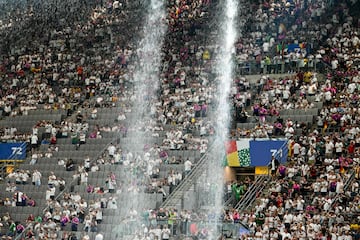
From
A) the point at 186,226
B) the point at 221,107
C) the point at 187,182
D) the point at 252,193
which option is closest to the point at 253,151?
the point at 252,193

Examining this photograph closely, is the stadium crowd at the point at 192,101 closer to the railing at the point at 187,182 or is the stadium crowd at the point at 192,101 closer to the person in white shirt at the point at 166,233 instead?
the person in white shirt at the point at 166,233

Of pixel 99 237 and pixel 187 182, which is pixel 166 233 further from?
pixel 187 182

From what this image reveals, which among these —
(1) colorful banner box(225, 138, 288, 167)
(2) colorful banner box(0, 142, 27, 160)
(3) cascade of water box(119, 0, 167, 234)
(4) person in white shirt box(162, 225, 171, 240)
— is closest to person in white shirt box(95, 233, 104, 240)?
(3) cascade of water box(119, 0, 167, 234)

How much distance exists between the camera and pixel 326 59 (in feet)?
170

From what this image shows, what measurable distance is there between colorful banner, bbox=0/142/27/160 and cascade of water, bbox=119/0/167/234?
598cm

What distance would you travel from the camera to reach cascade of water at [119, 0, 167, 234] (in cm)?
4584

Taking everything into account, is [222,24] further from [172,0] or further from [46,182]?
[46,182]

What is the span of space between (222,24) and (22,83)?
12082 millimetres

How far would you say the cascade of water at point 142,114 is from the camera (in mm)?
45844

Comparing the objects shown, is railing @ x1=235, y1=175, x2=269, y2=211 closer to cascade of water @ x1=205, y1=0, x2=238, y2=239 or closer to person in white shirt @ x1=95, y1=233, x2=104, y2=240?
cascade of water @ x1=205, y1=0, x2=238, y2=239

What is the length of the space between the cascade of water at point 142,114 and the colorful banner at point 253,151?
12.9ft

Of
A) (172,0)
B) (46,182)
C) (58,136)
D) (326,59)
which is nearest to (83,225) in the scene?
(46,182)

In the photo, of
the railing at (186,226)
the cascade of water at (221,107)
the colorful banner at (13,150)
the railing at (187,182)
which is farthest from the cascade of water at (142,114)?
the colorful banner at (13,150)

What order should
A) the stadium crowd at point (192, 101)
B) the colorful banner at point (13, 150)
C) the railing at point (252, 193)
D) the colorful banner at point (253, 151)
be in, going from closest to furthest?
1. the stadium crowd at point (192, 101)
2. the railing at point (252, 193)
3. the colorful banner at point (253, 151)
4. the colorful banner at point (13, 150)
